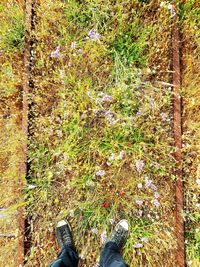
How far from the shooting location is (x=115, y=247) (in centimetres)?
308

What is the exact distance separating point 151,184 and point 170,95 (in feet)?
3.18

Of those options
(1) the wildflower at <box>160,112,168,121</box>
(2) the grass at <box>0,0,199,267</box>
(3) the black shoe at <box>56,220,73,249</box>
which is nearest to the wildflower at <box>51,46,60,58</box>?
(2) the grass at <box>0,0,199,267</box>

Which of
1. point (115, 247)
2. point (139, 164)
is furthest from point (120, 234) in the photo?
point (139, 164)

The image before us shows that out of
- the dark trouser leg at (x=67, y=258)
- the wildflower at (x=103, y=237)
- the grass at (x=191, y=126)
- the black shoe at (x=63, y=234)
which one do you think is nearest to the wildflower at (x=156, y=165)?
the grass at (x=191, y=126)

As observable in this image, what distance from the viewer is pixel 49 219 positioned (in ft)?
10.6

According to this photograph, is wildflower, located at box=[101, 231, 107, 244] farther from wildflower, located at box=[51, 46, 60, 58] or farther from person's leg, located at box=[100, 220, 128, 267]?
wildflower, located at box=[51, 46, 60, 58]

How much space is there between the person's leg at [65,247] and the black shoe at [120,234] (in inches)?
16.3

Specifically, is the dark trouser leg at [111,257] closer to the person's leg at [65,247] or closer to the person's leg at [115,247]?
the person's leg at [115,247]

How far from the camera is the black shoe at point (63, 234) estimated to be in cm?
314

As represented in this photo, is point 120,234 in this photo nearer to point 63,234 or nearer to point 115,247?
point 115,247

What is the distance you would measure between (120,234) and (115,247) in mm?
145

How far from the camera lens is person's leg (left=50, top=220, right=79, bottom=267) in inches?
117

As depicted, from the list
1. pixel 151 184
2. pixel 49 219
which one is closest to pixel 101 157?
pixel 151 184

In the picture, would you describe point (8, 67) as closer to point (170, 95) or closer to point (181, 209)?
point (170, 95)
